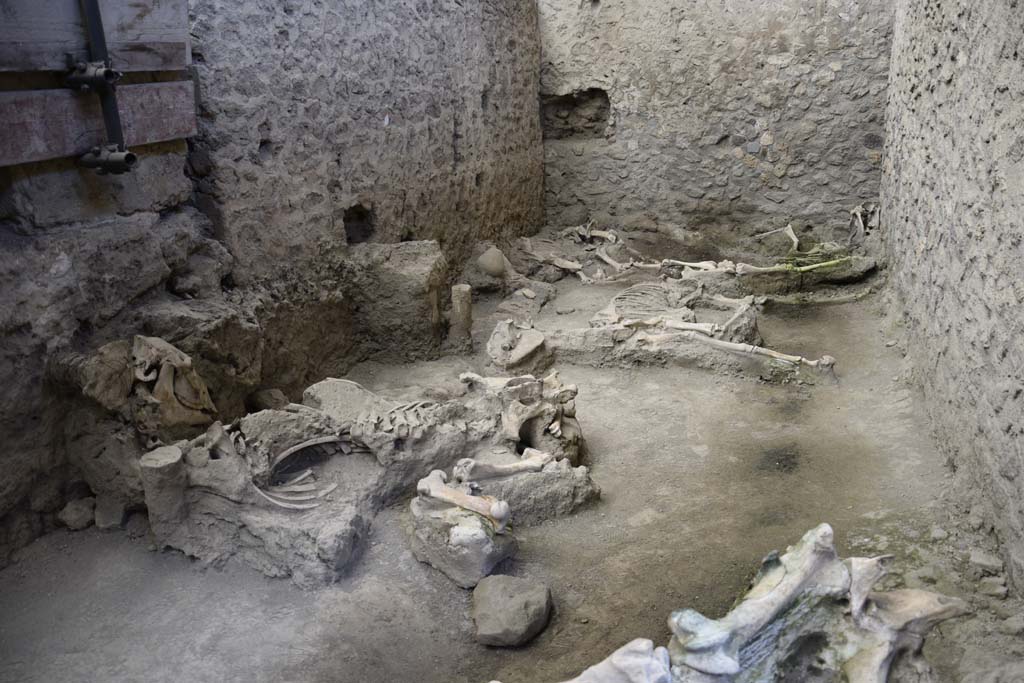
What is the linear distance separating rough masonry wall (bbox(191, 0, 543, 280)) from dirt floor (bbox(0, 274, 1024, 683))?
219cm

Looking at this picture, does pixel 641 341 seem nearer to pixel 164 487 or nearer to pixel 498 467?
pixel 498 467

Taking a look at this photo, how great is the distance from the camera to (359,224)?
613cm

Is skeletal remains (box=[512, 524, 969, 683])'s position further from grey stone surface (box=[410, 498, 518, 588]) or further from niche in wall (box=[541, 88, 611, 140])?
niche in wall (box=[541, 88, 611, 140])

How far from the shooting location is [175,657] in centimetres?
297

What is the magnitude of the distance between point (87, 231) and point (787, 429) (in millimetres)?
3792

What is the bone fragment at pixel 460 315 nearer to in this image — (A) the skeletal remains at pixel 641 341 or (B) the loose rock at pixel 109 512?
(A) the skeletal remains at pixel 641 341

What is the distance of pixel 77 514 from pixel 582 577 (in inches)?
88.1

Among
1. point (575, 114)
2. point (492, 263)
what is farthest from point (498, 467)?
point (575, 114)

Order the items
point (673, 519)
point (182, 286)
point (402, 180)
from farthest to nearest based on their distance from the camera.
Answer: point (402, 180) → point (182, 286) → point (673, 519)

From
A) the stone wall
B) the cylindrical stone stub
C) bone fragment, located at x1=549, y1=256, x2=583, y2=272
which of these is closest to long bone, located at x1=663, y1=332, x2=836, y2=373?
the stone wall

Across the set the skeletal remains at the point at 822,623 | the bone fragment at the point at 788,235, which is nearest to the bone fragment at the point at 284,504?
the skeletal remains at the point at 822,623

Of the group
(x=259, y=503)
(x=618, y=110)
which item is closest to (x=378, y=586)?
(x=259, y=503)

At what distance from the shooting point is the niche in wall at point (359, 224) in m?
6.02

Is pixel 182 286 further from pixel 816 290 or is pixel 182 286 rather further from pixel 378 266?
pixel 816 290
